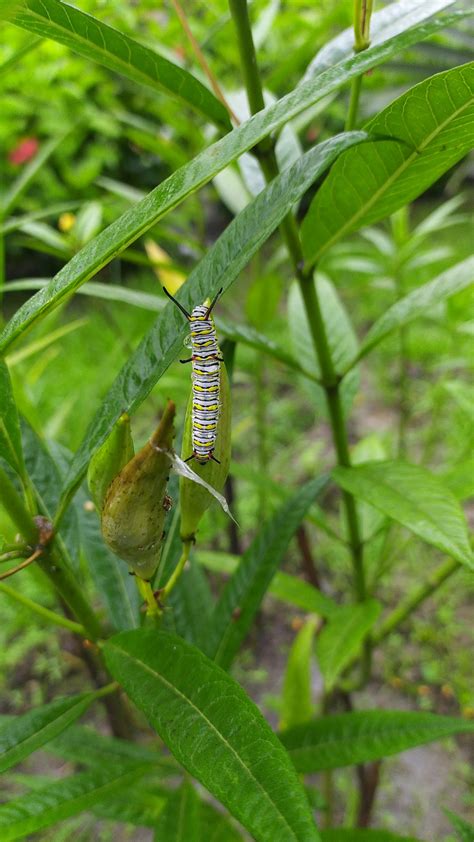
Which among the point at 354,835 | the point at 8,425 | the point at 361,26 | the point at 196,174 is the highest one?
the point at 361,26

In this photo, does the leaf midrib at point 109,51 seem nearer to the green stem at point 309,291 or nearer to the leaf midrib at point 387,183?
the green stem at point 309,291

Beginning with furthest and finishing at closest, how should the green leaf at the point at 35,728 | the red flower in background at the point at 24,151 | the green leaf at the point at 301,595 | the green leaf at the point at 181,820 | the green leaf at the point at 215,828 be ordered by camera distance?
the red flower in background at the point at 24,151 → the green leaf at the point at 301,595 → the green leaf at the point at 215,828 → the green leaf at the point at 181,820 → the green leaf at the point at 35,728

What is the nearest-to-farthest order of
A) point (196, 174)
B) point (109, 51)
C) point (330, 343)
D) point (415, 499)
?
1. point (196, 174)
2. point (109, 51)
3. point (415, 499)
4. point (330, 343)

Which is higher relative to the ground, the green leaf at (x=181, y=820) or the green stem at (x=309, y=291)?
the green stem at (x=309, y=291)

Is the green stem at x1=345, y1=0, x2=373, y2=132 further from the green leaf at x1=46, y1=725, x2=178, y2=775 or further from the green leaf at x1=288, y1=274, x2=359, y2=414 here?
the green leaf at x1=46, y1=725, x2=178, y2=775

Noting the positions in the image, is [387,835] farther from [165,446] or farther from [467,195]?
[467,195]

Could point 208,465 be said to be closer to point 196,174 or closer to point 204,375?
point 204,375

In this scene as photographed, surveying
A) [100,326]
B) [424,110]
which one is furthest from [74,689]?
[100,326]

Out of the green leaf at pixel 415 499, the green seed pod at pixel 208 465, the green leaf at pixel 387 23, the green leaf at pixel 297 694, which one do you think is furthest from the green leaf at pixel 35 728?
the green leaf at pixel 387 23

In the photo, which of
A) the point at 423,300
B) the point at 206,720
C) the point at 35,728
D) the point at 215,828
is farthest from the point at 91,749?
the point at 423,300
